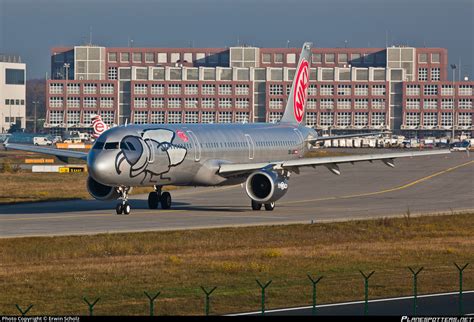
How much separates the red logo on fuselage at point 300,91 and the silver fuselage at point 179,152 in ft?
21.2

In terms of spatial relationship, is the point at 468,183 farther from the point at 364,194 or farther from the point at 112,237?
the point at 112,237

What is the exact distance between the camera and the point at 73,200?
236 feet

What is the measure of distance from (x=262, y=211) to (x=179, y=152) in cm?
603

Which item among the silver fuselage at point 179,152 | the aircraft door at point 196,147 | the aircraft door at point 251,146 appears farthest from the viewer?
the aircraft door at point 251,146

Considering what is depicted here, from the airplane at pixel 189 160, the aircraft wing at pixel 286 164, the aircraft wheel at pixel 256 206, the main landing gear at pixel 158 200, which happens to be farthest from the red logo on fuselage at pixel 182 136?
the aircraft wheel at pixel 256 206

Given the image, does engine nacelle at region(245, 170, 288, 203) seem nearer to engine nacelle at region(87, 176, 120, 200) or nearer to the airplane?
the airplane

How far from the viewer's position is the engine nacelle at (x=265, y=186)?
60656mm

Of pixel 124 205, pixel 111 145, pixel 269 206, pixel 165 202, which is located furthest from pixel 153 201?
pixel 111 145

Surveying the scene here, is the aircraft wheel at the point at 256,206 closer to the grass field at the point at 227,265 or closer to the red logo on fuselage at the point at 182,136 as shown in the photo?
the red logo on fuselage at the point at 182,136

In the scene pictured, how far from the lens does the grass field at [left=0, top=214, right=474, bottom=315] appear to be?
3300cm

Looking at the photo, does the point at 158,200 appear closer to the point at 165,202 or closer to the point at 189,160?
the point at 165,202

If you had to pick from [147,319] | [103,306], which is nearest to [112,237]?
[103,306]

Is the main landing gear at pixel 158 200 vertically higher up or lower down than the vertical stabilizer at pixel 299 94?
lower down

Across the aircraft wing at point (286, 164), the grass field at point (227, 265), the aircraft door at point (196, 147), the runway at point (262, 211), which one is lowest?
the grass field at point (227, 265)
